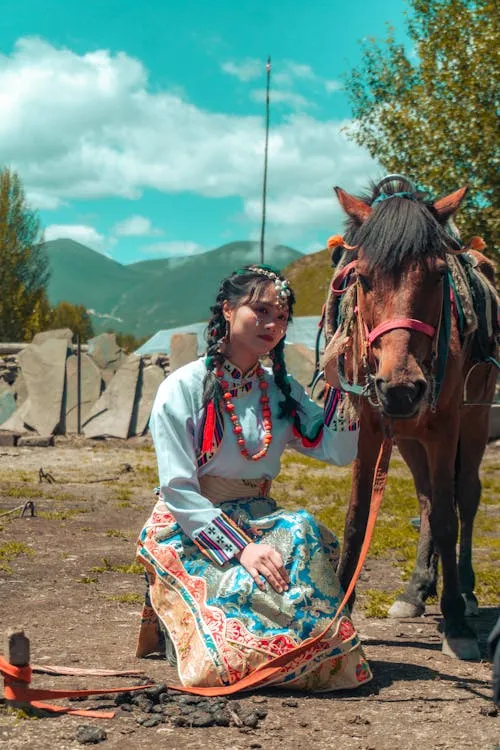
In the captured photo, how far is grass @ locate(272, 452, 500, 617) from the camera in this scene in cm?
574

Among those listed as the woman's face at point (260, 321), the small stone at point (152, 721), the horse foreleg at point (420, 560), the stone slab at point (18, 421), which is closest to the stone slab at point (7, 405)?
the stone slab at point (18, 421)

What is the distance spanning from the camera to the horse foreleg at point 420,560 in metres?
4.95

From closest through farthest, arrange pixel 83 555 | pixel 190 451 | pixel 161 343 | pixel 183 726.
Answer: pixel 183 726 < pixel 190 451 < pixel 83 555 < pixel 161 343

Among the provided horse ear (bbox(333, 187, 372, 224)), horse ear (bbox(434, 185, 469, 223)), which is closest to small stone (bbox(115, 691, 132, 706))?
horse ear (bbox(333, 187, 372, 224))

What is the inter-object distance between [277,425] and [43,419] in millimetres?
11947

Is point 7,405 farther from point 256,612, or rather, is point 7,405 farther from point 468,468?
point 256,612

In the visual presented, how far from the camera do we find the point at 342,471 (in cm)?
1230

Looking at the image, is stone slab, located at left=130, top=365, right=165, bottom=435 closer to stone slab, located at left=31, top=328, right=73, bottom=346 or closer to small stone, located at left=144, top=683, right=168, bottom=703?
stone slab, located at left=31, top=328, right=73, bottom=346

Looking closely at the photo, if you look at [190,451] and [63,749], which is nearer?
[63,749]

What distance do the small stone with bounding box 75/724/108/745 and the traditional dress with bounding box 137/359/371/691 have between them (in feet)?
1.85

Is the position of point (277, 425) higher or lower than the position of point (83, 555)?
higher

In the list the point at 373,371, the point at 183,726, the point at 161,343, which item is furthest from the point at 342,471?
the point at 161,343

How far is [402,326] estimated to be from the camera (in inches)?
144

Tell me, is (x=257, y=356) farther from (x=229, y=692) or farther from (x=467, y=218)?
(x=467, y=218)
